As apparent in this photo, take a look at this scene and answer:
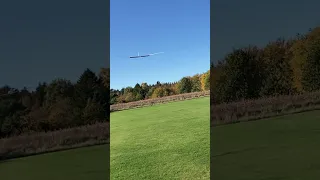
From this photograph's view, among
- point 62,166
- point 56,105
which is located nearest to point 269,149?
point 62,166

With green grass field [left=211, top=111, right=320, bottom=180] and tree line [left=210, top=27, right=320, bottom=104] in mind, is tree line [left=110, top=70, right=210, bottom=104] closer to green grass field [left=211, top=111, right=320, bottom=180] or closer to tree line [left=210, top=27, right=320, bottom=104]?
tree line [left=210, top=27, right=320, bottom=104]

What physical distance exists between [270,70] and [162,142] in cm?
339

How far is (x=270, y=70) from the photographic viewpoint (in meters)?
4.79

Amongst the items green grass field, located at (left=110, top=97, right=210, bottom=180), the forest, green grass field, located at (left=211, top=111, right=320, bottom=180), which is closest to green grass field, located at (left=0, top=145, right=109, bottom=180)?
the forest

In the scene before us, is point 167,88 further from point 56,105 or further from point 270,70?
point 56,105

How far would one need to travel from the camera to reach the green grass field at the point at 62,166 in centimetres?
400

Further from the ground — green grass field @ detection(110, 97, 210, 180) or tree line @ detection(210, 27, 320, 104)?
tree line @ detection(210, 27, 320, 104)

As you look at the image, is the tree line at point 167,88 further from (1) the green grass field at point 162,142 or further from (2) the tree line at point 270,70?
(2) the tree line at point 270,70

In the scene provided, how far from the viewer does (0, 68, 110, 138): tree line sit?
13.1ft

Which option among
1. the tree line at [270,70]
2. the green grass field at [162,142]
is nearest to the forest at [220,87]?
the tree line at [270,70]

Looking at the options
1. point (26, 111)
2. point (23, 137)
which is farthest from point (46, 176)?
point (26, 111)

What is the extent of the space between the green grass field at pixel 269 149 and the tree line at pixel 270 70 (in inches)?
15.6

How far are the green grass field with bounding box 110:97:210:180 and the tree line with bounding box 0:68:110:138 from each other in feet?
9.15

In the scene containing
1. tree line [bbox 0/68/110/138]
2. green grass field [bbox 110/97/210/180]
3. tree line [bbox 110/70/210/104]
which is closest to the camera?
tree line [bbox 0/68/110/138]
